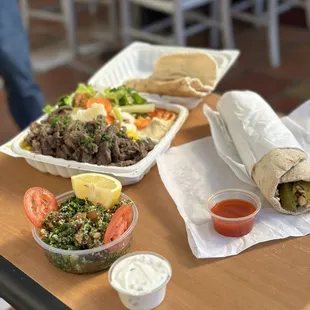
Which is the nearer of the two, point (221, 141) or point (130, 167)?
point (130, 167)

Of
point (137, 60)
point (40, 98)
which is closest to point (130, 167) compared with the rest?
point (137, 60)

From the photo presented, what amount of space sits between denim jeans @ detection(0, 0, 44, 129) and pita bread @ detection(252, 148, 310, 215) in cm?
154

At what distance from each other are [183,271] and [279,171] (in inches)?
12.5

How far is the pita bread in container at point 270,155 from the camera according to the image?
1256mm

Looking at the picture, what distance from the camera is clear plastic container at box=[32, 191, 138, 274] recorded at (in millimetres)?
1114

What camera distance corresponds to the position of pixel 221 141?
1559 mm

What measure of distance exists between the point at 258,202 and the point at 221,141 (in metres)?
0.34

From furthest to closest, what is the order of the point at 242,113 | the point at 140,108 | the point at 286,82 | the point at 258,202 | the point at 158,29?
the point at 158,29, the point at 286,82, the point at 140,108, the point at 242,113, the point at 258,202

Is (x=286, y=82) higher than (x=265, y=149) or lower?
lower

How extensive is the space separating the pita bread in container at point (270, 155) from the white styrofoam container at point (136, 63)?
1.17 ft

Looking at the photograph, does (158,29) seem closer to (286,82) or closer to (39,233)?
(286,82)

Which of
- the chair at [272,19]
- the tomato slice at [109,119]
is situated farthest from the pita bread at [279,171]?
the chair at [272,19]

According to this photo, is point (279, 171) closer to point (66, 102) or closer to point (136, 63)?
point (66, 102)

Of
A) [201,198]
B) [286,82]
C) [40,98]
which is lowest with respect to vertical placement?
[286,82]
